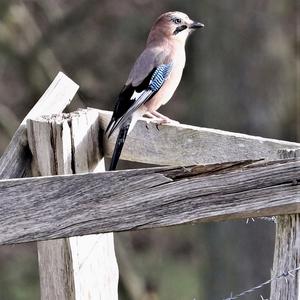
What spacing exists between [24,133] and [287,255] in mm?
1515

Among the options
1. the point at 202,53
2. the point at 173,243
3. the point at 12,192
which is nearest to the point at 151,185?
the point at 12,192

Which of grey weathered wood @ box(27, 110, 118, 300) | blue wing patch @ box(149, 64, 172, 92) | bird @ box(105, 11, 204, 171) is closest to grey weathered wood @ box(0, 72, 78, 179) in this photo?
grey weathered wood @ box(27, 110, 118, 300)

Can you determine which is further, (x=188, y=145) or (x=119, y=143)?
(x=119, y=143)

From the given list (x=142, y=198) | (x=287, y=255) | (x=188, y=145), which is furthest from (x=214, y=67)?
(x=142, y=198)

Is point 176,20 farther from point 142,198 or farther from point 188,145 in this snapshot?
point 142,198

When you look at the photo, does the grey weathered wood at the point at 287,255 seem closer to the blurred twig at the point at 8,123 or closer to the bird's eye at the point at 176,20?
the bird's eye at the point at 176,20

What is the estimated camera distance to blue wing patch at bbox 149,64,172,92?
616 cm

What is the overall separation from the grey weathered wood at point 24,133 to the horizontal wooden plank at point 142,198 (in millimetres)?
855

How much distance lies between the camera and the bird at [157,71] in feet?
19.2

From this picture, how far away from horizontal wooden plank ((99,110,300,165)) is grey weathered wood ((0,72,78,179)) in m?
0.22

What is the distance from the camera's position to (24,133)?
4.08 m

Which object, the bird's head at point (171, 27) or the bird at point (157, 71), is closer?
the bird at point (157, 71)

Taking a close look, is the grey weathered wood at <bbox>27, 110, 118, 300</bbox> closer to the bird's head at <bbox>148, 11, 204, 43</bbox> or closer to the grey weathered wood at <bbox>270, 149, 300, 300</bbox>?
the grey weathered wood at <bbox>270, 149, 300, 300</bbox>

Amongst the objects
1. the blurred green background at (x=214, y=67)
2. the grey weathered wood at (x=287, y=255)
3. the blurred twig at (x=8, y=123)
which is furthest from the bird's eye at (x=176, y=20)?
the blurred twig at (x=8, y=123)
